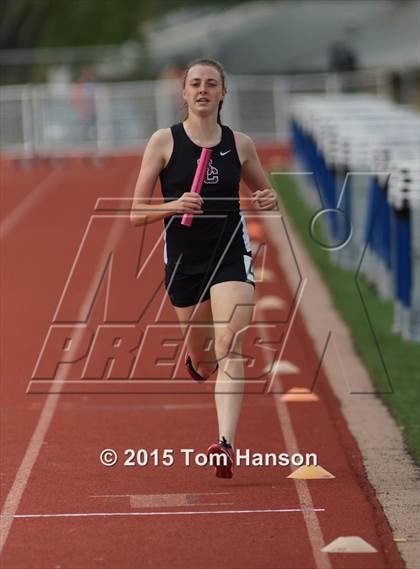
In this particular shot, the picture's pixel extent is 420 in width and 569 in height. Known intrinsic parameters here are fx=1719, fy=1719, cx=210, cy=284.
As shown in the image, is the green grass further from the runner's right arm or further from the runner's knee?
the runner's right arm

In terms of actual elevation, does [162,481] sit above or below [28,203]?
below

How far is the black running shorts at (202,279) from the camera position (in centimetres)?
871

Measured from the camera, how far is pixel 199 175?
332 inches

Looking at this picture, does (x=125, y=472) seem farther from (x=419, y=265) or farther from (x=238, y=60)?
(x=238, y=60)

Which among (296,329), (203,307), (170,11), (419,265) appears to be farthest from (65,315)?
(170,11)

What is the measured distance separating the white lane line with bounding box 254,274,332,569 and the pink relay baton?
142 centimetres

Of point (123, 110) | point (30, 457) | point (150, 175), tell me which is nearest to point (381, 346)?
point (30, 457)

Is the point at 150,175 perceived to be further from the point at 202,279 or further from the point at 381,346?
the point at 381,346

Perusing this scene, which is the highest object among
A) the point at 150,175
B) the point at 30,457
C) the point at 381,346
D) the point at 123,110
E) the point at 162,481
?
the point at 123,110

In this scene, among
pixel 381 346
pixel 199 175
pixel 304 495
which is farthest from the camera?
pixel 381 346

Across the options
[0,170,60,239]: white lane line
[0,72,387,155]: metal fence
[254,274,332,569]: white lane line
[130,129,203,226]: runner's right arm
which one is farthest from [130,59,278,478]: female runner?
[0,72,387,155]: metal fence

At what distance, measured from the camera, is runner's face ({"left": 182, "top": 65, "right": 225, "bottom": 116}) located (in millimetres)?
8555

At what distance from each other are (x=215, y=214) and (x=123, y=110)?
31045mm

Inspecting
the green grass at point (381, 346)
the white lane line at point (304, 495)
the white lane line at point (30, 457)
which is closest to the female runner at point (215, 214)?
the white lane line at point (304, 495)
